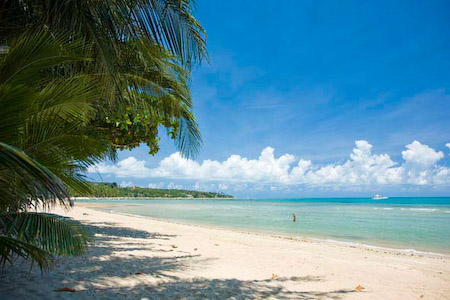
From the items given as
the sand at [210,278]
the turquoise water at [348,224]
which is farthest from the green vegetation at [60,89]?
the turquoise water at [348,224]

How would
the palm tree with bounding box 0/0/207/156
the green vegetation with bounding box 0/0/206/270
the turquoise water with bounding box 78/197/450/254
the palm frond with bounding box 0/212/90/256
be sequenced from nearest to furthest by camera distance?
the green vegetation with bounding box 0/0/206/270 < the palm frond with bounding box 0/212/90/256 < the palm tree with bounding box 0/0/207/156 < the turquoise water with bounding box 78/197/450/254

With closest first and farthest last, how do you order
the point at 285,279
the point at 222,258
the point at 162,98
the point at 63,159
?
the point at 63,159 → the point at 285,279 → the point at 162,98 → the point at 222,258

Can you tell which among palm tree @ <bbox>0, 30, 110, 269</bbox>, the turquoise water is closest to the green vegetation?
palm tree @ <bbox>0, 30, 110, 269</bbox>

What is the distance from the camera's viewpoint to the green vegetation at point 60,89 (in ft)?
6.76

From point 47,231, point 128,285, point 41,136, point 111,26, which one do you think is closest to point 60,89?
point 41,136

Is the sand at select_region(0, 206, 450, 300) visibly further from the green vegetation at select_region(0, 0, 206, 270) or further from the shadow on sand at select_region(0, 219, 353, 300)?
the green vegetation at select_region(0, 0, 206, 270)

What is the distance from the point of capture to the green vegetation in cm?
206

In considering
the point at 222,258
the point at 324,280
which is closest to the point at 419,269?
the point at 324,280

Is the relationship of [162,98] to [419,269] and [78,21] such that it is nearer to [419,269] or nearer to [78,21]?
[78,21]

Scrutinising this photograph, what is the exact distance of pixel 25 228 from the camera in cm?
244

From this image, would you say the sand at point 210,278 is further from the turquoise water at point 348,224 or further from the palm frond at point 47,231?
the turquoise water at point 348,224

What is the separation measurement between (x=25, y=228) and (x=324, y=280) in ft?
14.2

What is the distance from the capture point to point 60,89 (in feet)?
7.81

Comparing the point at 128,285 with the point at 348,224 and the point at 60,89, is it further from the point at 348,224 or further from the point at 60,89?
the point at 348,224
